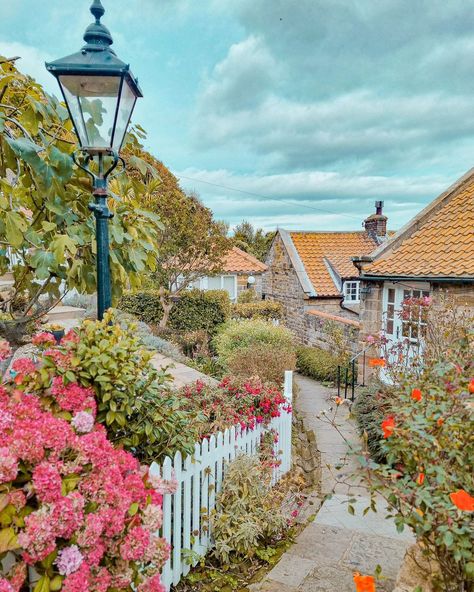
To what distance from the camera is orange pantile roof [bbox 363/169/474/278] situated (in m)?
7.63

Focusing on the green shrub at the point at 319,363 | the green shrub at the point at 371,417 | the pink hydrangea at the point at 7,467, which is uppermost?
the pink hydrangea at the point at 7,467


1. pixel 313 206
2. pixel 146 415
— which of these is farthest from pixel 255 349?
pixel 313 206

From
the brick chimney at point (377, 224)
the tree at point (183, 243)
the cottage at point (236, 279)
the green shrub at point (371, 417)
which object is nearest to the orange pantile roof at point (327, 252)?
the brick chimney at point (377, 224)

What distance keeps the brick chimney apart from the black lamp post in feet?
52.9

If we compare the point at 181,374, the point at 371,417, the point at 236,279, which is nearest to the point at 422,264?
the point at 371,417

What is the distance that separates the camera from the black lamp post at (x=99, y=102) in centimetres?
232

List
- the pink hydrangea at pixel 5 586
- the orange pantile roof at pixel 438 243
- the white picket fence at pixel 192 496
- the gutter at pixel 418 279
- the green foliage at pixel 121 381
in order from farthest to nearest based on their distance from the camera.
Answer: the orange pantile roof at pixel 438 243 < the gutter at pixel 418 279 < the white picket fence at pixel 192 496 < the green foliage at pixel 121 381 < the pink hydrangea at pixel 5 586

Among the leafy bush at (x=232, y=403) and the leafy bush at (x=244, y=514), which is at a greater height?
the leafy bush at (x=232, y=403)

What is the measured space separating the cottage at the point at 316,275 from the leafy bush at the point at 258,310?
1.69ft

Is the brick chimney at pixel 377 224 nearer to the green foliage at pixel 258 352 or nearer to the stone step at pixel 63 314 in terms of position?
the green foliage at pixel 258 352

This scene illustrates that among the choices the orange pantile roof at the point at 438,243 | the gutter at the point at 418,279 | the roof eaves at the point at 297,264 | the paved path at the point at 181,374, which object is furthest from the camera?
the roof eaves at the point at 297,264

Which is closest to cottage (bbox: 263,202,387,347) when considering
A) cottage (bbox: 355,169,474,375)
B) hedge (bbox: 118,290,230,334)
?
hedge (bbox: 118,290,230,334)

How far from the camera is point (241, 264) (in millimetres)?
19812

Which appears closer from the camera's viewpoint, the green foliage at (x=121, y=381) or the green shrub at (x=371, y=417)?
the green foliage at (x=121, y=381)
